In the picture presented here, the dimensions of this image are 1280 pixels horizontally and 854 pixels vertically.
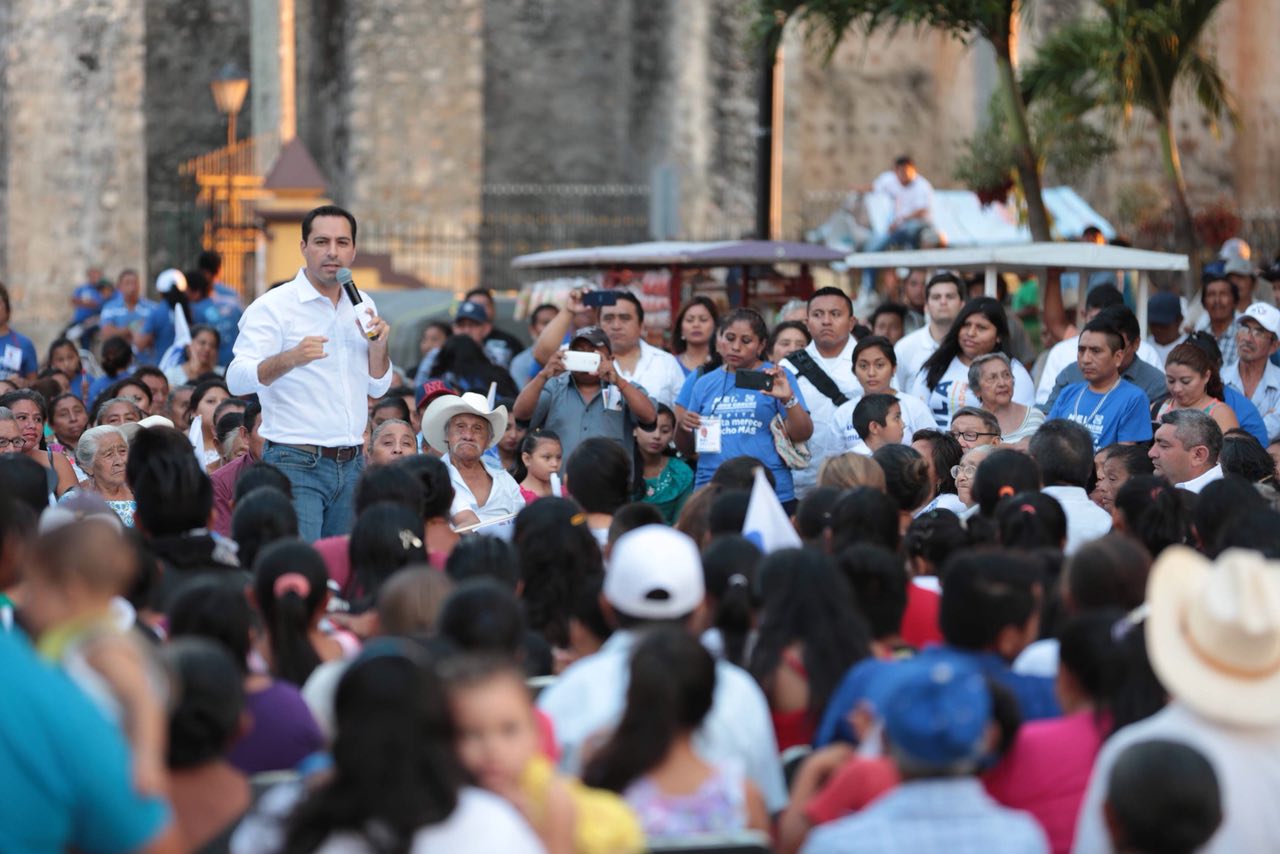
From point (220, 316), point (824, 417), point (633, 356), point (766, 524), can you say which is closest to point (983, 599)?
point (766, 524)

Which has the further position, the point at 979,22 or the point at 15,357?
the point at 979,22

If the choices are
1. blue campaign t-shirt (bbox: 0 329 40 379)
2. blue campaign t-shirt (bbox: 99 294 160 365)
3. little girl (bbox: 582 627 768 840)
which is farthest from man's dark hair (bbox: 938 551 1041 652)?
blue campaign t-shirt (bbox: 99 294 160 365)

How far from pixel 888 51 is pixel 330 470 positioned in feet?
79.9

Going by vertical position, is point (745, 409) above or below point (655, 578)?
above

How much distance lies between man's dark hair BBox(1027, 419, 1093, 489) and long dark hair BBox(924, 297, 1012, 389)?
9.04 ft

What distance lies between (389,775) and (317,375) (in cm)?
471

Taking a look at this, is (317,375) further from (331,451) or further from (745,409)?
(745,409)

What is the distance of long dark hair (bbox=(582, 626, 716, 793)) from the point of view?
4.49 metres

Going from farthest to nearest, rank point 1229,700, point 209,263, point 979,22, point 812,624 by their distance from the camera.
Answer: point 209,263, point 979,22, point 812,624, point 1229,700

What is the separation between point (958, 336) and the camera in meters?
10.6

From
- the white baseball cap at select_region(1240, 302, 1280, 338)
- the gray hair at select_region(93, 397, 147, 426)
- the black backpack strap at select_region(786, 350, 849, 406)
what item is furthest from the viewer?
the white baseball cap at select_region(1240, 302, 1280, 338)

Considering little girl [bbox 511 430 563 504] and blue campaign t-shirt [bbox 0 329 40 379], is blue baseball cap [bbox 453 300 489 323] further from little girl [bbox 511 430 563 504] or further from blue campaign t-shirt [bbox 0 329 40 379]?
little girl [bbox 511 430 563 504]

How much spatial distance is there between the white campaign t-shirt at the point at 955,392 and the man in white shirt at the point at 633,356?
52.2 inches

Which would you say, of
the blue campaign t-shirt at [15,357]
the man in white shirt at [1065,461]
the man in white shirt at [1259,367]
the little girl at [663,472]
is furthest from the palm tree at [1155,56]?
the man in white shirt at [1065,461]
